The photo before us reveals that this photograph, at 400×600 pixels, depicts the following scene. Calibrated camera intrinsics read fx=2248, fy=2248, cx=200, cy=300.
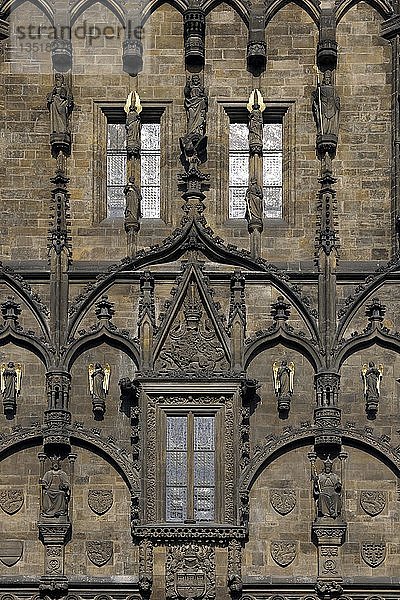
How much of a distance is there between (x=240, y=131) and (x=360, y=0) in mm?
2725

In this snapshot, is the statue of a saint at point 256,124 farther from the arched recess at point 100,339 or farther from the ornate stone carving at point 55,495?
the ornate stone carving at point 55,495

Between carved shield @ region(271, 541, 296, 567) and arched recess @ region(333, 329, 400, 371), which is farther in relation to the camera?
arched recess @ region(333, 329, 400, 371)

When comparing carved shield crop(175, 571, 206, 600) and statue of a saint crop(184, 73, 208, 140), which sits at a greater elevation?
statue of a saint crop(184, 73, 208, 140)

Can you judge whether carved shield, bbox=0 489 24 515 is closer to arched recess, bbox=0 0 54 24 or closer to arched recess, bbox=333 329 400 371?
arched recess, bbox=333 329 400 371

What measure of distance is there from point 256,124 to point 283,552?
251 inches

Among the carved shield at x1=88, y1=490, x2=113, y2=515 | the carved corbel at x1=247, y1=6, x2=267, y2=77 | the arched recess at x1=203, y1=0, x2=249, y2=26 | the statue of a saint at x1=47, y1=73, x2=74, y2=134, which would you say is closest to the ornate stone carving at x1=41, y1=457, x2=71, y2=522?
the carved shield at x1=88, y1=490, x2=113, y2=515

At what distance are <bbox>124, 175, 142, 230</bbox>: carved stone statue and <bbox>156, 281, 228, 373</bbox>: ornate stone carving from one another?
5.41 feet

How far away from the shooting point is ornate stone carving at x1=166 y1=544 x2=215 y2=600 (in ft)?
104

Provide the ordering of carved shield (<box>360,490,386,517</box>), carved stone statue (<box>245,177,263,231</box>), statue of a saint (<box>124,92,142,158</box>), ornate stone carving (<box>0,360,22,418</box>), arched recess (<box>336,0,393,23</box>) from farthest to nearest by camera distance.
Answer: arched recess (<box>336,0,393,23</box>), statue of a saint (<box>124,92,142,158</box>), carved stone statue (<box>245,177,263,231</box>), ornate stone carving (<box>0,360,22,418</box>), carved shield (<box>360,490,386,517</box>)

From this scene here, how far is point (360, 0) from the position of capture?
34.1 metres

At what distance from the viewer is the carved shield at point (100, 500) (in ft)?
106

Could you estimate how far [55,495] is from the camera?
→ 32.0 metres

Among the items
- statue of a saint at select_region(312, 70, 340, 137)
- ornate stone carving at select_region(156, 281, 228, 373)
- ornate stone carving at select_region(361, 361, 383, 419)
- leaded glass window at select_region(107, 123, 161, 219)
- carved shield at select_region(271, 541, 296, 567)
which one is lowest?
carved shield at select_region(271, 541, 296, 567)

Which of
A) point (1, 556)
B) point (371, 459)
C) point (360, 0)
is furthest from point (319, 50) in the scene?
point (1, 556)
